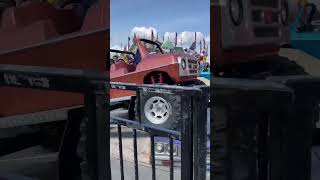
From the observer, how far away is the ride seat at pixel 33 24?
4.88ft

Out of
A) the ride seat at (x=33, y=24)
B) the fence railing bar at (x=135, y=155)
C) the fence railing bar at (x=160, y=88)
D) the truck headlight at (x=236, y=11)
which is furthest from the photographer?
the fence railing bar at (x=135, y=155)

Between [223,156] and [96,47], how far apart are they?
56 centimetres

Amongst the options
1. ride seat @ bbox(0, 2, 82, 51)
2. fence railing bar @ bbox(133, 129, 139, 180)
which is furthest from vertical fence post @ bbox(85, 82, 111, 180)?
fence railing bar @ bbox(133, 129, 139, 180)

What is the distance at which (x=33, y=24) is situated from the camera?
4.97ft

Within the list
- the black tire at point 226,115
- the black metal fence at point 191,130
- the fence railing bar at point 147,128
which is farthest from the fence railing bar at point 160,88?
the black tire at point 226,115

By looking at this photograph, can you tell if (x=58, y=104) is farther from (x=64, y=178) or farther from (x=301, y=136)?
(x=301, y=136)

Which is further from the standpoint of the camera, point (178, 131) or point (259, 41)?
point (178, 131)

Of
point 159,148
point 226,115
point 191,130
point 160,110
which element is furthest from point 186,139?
point 226,115

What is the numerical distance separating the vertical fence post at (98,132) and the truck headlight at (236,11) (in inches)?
20.8

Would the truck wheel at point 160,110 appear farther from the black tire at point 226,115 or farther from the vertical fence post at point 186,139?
the black tire at point 226,115

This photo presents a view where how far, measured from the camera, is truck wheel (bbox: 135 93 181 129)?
1.83 meters

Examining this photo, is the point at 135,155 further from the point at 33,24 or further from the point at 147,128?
the point at 33,24

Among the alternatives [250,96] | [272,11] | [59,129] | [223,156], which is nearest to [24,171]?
[59,129]

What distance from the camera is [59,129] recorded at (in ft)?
5.18
